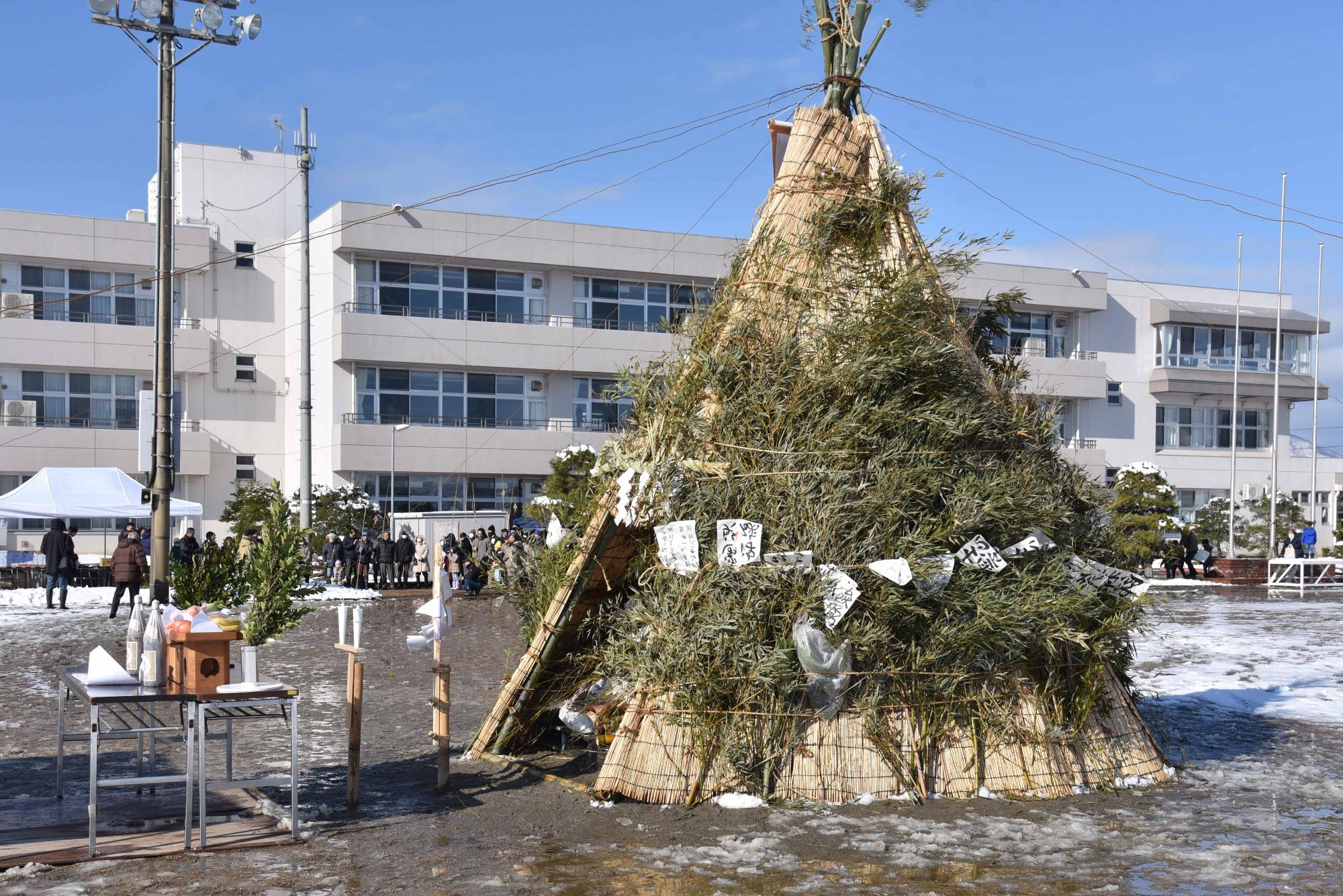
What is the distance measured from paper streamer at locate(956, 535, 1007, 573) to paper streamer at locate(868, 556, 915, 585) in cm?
41

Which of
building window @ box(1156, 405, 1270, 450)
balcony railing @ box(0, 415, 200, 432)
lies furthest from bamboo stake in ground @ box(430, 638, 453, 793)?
building window @ box(1156, 405, 1270, 450)

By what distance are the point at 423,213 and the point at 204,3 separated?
86.3 feet

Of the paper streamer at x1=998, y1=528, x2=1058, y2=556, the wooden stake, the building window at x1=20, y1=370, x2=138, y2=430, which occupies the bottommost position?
the wooden stake

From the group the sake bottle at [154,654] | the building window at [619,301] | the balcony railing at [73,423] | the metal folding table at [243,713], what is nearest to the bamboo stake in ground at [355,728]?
the metal folding table at [243,713]

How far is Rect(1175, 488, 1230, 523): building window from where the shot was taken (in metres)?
55.7

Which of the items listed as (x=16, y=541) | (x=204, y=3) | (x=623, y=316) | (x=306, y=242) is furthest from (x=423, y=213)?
(x=204, y=3)

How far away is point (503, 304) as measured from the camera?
4631 cm

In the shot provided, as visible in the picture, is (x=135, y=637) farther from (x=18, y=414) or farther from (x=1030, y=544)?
(x=18, y=414)

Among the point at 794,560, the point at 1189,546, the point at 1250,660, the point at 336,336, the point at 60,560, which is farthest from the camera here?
the point at 336,336

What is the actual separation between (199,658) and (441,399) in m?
38.9

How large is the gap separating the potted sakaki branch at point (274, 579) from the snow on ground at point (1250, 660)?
19.5ft

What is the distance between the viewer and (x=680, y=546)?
25.7ft

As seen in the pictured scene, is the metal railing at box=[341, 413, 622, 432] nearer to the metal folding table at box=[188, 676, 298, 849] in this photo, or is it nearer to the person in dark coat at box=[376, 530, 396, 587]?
the person in dark coat at box=[376, 530, 396, 587]

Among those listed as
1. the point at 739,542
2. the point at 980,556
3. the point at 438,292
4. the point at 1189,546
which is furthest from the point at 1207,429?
the point at 739,542
